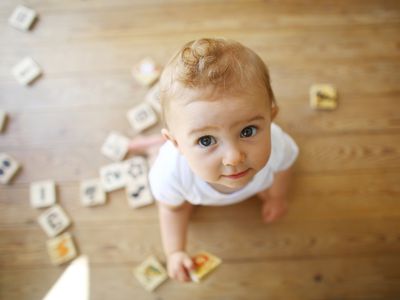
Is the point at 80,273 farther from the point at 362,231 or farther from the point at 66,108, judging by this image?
the point at 362,231

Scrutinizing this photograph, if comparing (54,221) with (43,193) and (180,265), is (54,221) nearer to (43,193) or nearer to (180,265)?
(43,193)

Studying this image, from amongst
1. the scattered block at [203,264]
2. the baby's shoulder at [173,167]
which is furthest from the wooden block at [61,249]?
the baby's shoulder at [173,167]

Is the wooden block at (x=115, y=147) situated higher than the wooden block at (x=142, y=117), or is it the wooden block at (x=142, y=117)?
the wooden block at (x=142, y=117)

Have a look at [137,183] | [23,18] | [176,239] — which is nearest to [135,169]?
[137,183]

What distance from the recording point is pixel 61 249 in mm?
1196

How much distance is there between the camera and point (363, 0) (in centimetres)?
141

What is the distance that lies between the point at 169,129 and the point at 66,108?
2.53ft

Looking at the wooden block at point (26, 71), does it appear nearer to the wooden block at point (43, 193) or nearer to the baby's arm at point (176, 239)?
the wooden block at point (43, 193)

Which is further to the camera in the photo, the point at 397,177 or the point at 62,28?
the point at 62,28

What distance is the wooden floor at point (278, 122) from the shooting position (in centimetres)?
116

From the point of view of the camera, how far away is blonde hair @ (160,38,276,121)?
61 centimetres

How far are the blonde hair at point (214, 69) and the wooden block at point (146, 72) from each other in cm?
71

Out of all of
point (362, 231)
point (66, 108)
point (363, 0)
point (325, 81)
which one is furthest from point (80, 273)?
point (363, 0)

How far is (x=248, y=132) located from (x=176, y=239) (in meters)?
0.54
